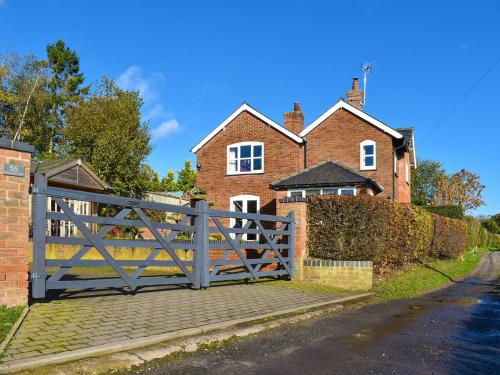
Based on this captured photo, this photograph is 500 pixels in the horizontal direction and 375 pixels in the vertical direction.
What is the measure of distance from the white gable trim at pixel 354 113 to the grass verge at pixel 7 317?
67.8ft

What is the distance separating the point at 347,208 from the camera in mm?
11844

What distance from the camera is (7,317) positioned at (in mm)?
5719

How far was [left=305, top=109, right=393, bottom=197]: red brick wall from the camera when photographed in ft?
77.6

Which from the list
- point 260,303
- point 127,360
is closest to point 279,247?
point 260,303

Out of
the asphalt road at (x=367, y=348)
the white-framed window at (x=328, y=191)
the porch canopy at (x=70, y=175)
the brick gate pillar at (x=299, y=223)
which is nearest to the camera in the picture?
the asphalt road at (x=367, y=348)

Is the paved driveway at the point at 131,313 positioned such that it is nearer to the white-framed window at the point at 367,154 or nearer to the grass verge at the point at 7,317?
the grass verge at the point at 7,317

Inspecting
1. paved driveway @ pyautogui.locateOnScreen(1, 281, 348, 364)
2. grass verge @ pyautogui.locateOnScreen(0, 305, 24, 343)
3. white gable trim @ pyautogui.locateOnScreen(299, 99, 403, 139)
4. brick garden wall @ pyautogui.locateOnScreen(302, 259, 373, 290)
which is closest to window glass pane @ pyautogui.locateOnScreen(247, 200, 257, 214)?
white gable trim @ pyautogui.locateOnScreen(299, 99, 403, 139)

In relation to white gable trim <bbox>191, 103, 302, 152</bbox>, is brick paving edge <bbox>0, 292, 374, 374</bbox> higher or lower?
lower

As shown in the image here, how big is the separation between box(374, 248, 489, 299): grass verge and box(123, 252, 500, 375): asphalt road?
7.70 ft

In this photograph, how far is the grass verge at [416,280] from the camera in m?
11.3

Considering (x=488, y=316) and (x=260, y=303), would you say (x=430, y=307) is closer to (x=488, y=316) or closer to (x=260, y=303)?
(x=488, y=316)

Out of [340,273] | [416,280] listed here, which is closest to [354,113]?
[416,280]

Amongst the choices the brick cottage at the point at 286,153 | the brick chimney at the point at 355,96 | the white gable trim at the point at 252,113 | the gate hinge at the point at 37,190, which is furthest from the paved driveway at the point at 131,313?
the brick chimney at the point at 355,96

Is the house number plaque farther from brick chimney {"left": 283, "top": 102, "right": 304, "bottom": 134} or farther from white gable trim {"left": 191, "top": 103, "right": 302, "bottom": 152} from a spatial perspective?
brick chimney {"left": 283, "top": 102, "right": 304, "bottom": 134}
